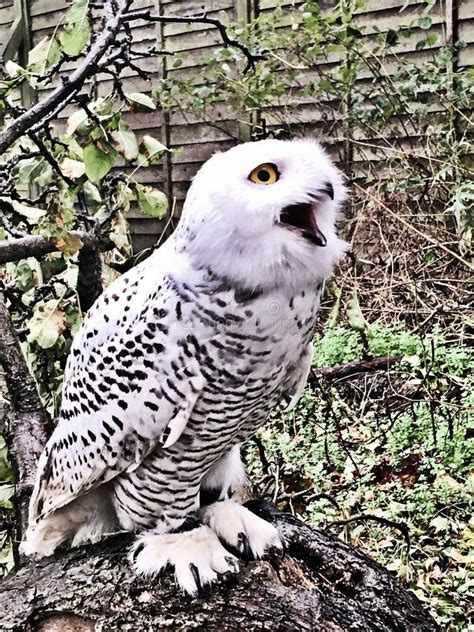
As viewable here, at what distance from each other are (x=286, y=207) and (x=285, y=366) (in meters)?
0.31

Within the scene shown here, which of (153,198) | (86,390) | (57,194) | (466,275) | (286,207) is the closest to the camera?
(286,207)

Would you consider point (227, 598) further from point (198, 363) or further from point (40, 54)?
point (40, 54)

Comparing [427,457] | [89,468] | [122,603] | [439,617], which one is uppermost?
[89,468]

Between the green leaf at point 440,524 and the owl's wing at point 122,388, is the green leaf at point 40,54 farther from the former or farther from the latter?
the green leaf at point 440,524

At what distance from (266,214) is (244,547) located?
2.33ft

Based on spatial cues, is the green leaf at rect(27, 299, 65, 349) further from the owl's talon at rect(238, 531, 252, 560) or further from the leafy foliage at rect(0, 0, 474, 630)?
the owl's talon at rect(238, 531, 252, 560)

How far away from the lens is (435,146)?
4.45 metres

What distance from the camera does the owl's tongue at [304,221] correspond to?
132 centimetres

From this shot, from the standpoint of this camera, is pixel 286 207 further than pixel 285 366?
No

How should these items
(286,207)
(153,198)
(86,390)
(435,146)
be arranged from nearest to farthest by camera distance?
1. (286,207)
2. (86,390)
3. (153,198)
4. (435,146)

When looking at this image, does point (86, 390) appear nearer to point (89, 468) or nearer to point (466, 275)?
point (89, 468)

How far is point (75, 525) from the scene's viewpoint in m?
1.78

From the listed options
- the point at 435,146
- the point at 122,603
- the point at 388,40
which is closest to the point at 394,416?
the point at 435,146

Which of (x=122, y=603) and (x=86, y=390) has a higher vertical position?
(x=86, y=390)
